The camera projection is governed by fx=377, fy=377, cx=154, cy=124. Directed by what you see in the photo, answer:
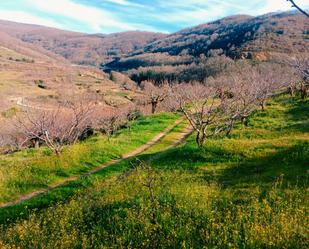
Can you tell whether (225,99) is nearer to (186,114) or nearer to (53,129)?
(186,114)

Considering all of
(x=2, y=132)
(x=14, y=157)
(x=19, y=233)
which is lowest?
(x=2, y=132)

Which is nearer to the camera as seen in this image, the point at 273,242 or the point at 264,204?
the point at 273,242

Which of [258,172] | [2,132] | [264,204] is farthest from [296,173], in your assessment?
[2,132]

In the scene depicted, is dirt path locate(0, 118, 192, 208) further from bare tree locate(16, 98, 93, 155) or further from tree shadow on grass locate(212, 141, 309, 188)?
tree shadow on grass locate(212, 141, 309, 188)

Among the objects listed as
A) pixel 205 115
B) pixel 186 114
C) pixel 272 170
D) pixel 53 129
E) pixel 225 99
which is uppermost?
pixel 225 99

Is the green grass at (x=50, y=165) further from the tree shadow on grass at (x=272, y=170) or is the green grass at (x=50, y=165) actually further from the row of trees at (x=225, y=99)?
the tree shadow on grass at (x=272, y=170)

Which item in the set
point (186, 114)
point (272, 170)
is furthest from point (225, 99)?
point (272, 170)

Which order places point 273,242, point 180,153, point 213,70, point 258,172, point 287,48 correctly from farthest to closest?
point 287,48 < point 213,70 < point 180,153 < point 258,172 < point 273,242

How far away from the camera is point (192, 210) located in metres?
10.9

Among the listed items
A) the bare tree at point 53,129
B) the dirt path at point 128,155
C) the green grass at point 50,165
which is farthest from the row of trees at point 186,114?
the dirt path at point 128,155

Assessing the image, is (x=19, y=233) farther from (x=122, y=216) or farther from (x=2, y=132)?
(x=2, y=132)

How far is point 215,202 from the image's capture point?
11.3 metres

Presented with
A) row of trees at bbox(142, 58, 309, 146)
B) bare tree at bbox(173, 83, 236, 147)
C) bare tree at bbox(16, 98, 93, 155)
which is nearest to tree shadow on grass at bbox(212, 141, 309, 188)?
row of trees at bbox(142, 58, 309, 146)

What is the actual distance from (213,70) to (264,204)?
4837 inches
